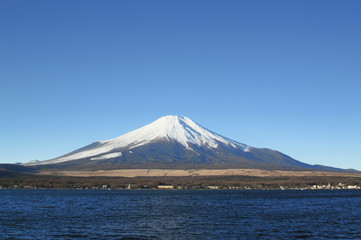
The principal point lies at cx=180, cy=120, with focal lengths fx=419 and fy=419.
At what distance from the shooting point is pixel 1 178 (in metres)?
157

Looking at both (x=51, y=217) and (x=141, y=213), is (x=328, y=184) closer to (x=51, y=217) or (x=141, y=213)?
(x=141, y=213)

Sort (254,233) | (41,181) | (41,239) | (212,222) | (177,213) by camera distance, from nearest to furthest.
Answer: (41,239), (254,233), (212,222), (177,213), (41,181)

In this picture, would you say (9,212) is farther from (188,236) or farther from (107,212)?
(188,236)

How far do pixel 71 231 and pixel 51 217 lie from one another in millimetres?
13235

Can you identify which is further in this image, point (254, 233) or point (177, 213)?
point (177, 213)

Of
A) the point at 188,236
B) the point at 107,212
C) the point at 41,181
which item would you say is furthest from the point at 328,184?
the point at 188,236

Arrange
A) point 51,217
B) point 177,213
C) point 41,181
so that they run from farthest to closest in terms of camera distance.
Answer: point 41,181 < point 177,213 < point 51,217

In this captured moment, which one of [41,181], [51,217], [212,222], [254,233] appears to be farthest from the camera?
[41,181]

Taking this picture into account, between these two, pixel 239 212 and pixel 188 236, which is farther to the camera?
pixel 239 212

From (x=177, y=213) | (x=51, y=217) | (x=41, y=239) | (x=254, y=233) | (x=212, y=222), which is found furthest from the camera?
(x=177, y=213)

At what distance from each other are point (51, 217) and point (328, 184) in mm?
125229

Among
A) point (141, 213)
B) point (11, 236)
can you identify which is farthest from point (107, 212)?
point (11, 236)

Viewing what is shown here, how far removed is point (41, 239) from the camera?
36125 millimetres

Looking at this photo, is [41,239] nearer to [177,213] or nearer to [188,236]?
[188,236]
